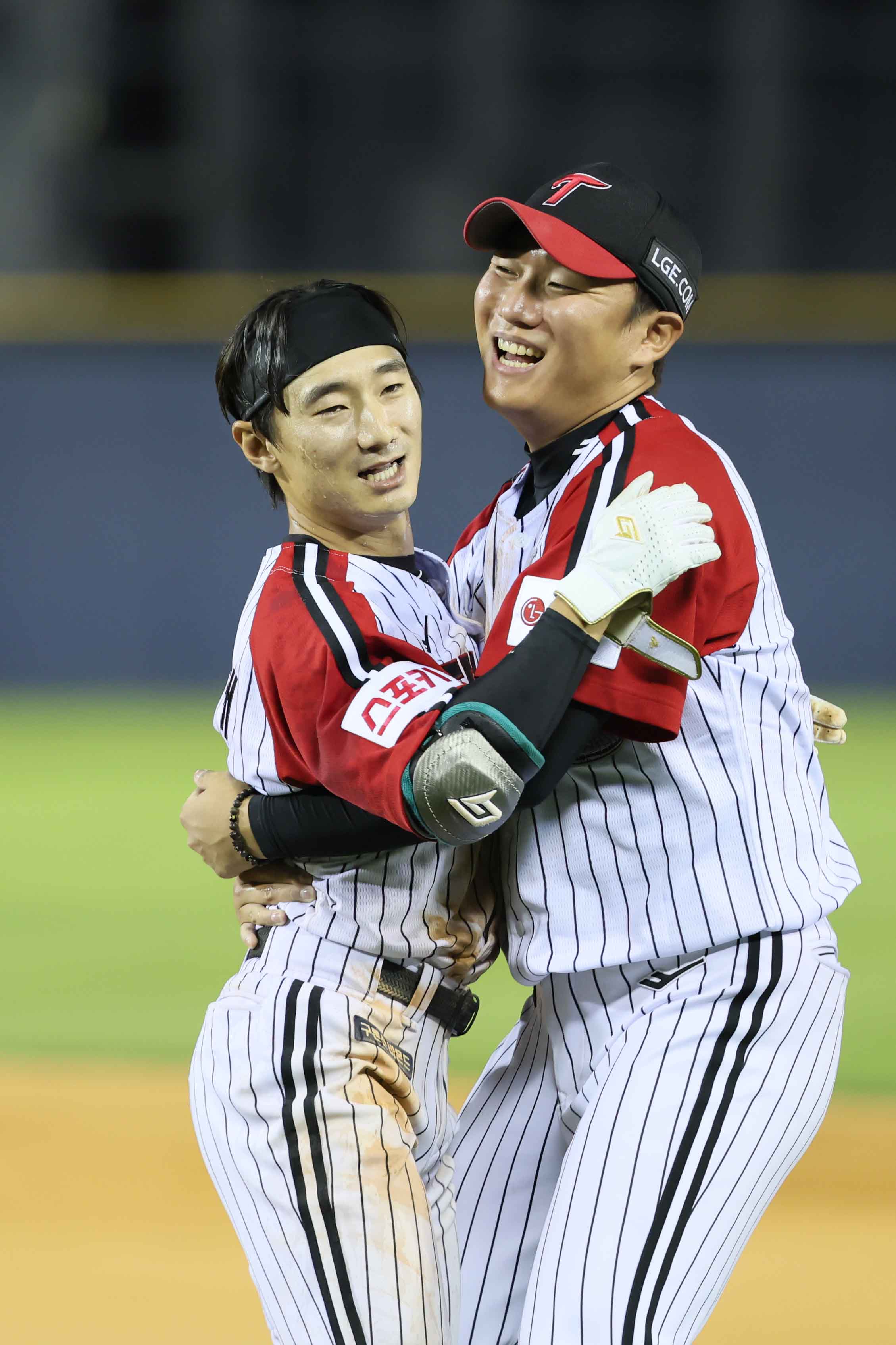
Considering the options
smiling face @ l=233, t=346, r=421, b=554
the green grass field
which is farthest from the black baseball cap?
the green grass field

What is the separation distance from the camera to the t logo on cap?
1868 millimetres

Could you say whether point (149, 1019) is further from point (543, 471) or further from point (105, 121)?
point (105, 121)

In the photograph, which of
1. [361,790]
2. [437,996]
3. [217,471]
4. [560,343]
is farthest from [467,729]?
[217,471]

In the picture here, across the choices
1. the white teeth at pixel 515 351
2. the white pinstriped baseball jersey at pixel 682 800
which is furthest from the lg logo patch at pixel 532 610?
the white teeth at pixel 515 351

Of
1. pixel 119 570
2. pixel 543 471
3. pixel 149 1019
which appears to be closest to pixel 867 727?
pixel 119 570

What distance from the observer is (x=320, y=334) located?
6.18ft

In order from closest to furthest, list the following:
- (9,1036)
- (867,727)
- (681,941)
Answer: (681,941) → (9,1036) → (867,727)

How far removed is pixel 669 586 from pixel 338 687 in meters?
0.38

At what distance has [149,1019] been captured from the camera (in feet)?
14.7

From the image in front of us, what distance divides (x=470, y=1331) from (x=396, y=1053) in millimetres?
494

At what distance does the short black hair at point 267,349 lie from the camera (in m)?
1.89

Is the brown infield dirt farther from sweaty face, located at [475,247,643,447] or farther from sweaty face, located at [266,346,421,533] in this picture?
sweaty face, located at [475,247,643,447]

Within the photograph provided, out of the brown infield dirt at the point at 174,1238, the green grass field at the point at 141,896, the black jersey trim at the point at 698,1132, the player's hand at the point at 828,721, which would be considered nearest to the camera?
the black jersey trim at the point at 698,1132

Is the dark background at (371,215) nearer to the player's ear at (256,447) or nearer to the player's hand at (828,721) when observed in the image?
the player's hand at (828,721)
